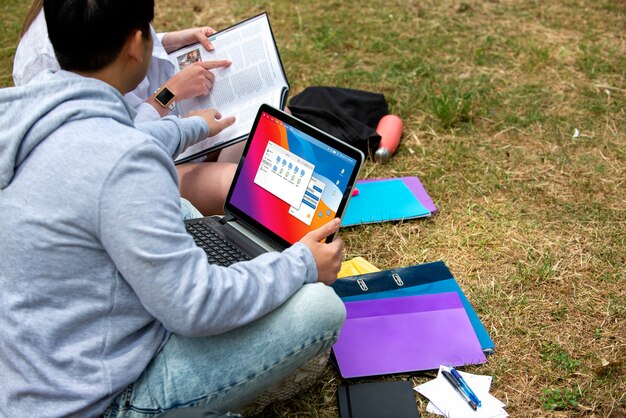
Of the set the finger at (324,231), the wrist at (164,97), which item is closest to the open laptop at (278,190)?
the finger at (324,231)

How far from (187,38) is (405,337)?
1449mm

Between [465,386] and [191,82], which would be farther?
[191,82]

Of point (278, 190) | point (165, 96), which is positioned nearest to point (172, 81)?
point (165, 96)

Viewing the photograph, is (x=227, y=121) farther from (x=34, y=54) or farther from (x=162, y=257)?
(x=162, y=257)

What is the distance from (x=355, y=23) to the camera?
4586 mm

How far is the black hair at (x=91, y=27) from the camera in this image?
4.70 feet

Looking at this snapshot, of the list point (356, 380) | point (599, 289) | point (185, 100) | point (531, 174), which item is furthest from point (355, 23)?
point (356, 380)

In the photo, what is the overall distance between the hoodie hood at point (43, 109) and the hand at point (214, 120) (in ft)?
2.95

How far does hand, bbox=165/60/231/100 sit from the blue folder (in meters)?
0.89

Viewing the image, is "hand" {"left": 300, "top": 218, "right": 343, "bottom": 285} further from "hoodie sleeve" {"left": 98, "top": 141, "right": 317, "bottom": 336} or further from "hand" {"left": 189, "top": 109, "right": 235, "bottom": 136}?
"hand" {"left": 189, "top": 109, "right": 235, "bottom": 136}

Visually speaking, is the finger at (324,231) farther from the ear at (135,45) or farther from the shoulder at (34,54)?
the shoulder at (34,54)

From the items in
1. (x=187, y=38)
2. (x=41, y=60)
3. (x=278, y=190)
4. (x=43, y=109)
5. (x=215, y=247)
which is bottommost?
(x=215, y=247)

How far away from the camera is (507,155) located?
330cm

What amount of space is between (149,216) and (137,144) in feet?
0.50
